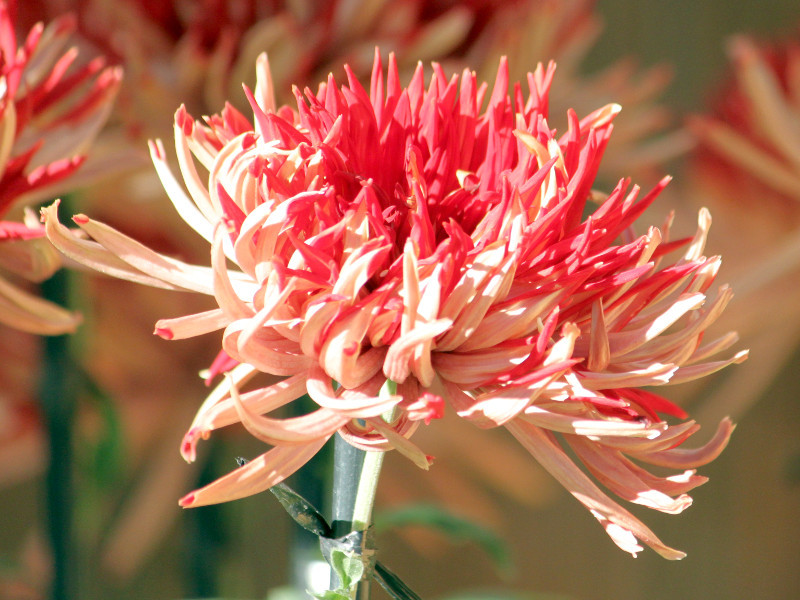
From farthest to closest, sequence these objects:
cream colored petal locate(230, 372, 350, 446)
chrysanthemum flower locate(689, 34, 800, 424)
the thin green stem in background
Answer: chrysanthemum flower locate(689, 34, 800, 424) < the thin green stem in background < cream colored petal locate(230, 372, 350, 446)

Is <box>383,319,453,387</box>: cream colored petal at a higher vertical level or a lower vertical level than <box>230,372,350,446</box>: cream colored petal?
higher

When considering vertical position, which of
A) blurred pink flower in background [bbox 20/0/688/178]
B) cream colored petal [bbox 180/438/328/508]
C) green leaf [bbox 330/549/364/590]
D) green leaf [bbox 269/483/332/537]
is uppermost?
blurred pink flower in background [bbox 20/0/688/178]

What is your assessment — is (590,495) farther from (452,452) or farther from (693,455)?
(452,452)

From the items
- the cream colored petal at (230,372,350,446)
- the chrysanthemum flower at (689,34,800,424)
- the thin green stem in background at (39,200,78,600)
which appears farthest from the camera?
the chrysanthemum flower at (689,34,800,424)

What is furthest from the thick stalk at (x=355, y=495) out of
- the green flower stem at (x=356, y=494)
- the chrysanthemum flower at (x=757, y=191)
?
the chrysanthemum flower at (x=757, y=191)

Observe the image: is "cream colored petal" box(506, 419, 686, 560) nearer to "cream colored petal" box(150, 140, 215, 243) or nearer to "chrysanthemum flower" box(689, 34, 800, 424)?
"cream colored petal" box(150, 140, 215, 243)

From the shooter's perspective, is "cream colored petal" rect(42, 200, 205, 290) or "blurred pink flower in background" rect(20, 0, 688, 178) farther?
"blurred pink flower in background" rect(20, 0, 688, 178)

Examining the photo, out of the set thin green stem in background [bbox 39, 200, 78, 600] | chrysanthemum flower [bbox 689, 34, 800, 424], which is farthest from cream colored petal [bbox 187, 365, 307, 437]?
chrysanthemum flower [bbox 689, 34, 800, 424]

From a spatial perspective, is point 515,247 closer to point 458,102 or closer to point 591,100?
point 458,102
